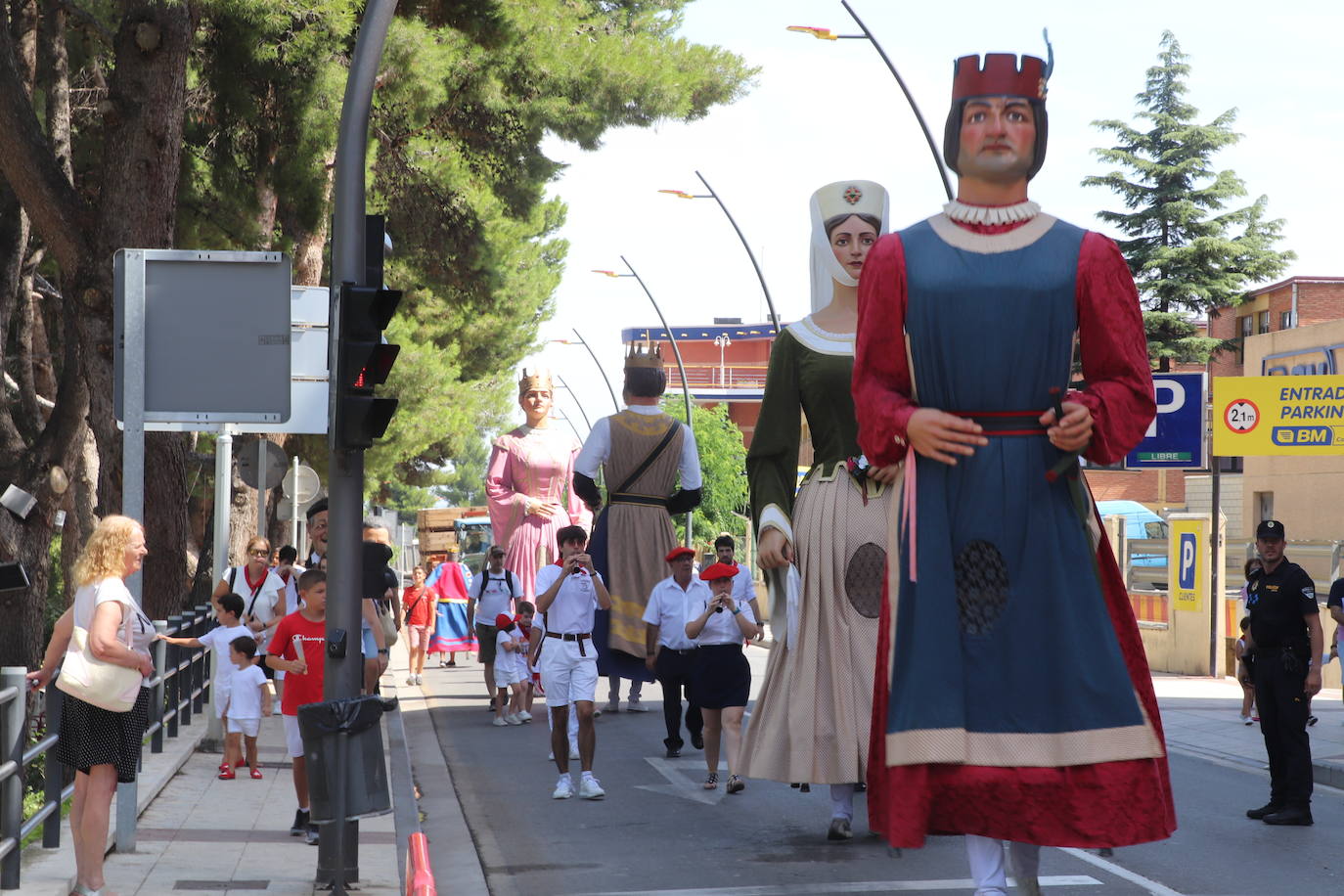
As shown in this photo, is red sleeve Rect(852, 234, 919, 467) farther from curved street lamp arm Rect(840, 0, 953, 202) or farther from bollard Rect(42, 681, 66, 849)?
curved street lamp arm Rect(840, 0, 953, 202)

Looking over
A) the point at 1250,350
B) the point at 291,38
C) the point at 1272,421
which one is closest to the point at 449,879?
the point at 291,38

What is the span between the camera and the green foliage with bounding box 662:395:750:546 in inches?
2018

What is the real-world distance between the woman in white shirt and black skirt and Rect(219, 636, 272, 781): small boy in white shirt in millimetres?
2833

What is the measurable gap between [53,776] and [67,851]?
367 millimetres

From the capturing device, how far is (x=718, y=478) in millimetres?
51312

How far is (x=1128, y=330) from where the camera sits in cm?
471

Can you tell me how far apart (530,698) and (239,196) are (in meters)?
7.15

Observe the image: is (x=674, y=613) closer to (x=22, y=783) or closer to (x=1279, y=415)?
(x=22, y=783)

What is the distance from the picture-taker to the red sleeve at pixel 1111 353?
4625 millimetres

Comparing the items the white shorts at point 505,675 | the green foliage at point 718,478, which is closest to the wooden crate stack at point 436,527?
the green foliage at point 718,478

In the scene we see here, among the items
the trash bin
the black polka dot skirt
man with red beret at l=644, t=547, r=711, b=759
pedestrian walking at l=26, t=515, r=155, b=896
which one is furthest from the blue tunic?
man with red beret at l=644, t=547, r=711, b=759

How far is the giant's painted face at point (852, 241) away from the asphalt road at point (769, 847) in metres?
2.65

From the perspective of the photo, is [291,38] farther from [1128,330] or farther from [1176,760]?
[1128,330]

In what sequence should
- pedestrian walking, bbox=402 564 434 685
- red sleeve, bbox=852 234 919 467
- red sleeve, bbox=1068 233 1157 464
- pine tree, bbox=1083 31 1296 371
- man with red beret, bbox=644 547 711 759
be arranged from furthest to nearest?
pine tree, bbox=1083 31 1296 371 < pedestrian walking, bbox=402 564 434 685 < man with red beret, bbox=644 547 711 759 < red sleeve, bbox=852 234 919 467 < red sleeve, bbox=1068 233 1157 464
